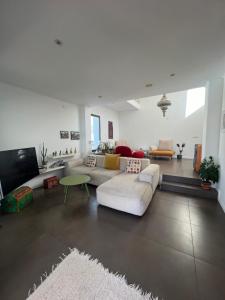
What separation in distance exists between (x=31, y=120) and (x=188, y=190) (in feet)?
14.8

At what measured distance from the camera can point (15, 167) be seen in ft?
8.30

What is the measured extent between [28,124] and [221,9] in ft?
13.2

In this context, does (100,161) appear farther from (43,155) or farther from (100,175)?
(43,155)

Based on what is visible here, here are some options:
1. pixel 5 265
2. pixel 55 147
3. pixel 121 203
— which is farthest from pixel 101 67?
pixel 5 265

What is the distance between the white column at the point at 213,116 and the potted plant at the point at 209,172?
7.3 inches

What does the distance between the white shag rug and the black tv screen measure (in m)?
1.74

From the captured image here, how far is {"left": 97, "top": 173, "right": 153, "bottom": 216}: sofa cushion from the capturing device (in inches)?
89.4

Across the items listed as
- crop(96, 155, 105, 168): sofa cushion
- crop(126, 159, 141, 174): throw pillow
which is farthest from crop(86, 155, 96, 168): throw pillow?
crop(126, 159, 141, 174): throw pillow

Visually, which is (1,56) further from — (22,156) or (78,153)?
(78,153)

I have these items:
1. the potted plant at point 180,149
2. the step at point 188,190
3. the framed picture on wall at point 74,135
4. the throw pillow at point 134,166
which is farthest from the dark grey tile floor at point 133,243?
the potted plant at point 180,149

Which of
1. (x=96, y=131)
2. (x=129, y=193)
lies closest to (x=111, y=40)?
(x=129, y=193)

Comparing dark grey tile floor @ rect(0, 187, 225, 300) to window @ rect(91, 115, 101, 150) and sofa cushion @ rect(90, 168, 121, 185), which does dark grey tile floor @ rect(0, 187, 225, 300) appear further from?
window @ rect(91, 115, 101, 150)

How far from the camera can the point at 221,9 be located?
1.22 meters

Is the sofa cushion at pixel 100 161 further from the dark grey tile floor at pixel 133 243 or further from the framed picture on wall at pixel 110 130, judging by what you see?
the framed picture on wall at pixel 110 130
